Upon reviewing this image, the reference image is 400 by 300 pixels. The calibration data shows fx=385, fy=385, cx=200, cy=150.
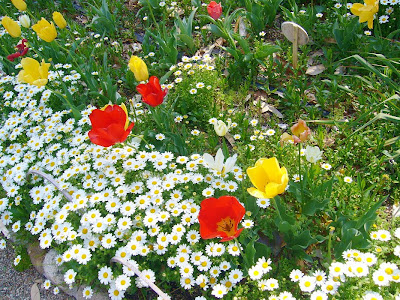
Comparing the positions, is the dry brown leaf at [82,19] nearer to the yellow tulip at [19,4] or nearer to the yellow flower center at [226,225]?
the yellow tulip at [19,4]

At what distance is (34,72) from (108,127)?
92cm

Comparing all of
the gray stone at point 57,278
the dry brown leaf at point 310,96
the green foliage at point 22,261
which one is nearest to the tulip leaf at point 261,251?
the gray stone at point 57,278

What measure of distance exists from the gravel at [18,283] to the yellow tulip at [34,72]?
1.14 metres

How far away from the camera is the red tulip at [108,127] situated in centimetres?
195

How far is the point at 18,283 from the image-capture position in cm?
233

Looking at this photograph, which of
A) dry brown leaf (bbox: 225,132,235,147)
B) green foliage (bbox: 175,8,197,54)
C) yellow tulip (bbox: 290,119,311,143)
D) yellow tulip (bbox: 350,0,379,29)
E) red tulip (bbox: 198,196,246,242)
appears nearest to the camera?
red tulip (bbox: 198,196,246,242)

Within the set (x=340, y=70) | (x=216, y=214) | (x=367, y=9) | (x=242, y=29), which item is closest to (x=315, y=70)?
(x=340, y=70)

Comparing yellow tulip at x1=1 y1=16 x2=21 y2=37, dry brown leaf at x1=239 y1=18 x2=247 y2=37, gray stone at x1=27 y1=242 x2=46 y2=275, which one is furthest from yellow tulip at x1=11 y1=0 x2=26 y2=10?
gray stone at x1=27 y1=242 x2=46 y2=275

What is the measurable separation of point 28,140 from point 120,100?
738 millimetres

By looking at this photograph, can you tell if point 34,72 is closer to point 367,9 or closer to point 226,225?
point 226,225

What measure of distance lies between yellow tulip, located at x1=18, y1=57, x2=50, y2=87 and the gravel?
1.14 meters

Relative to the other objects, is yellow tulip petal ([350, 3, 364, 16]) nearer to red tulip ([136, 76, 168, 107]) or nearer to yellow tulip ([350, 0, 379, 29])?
yellow tulip ([350, 0, 379, 29])

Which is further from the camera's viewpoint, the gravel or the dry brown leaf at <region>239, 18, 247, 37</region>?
the dry brown leaf at <region>239, 18, 247, 37</region>

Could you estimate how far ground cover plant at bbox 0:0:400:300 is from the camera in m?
1.82
